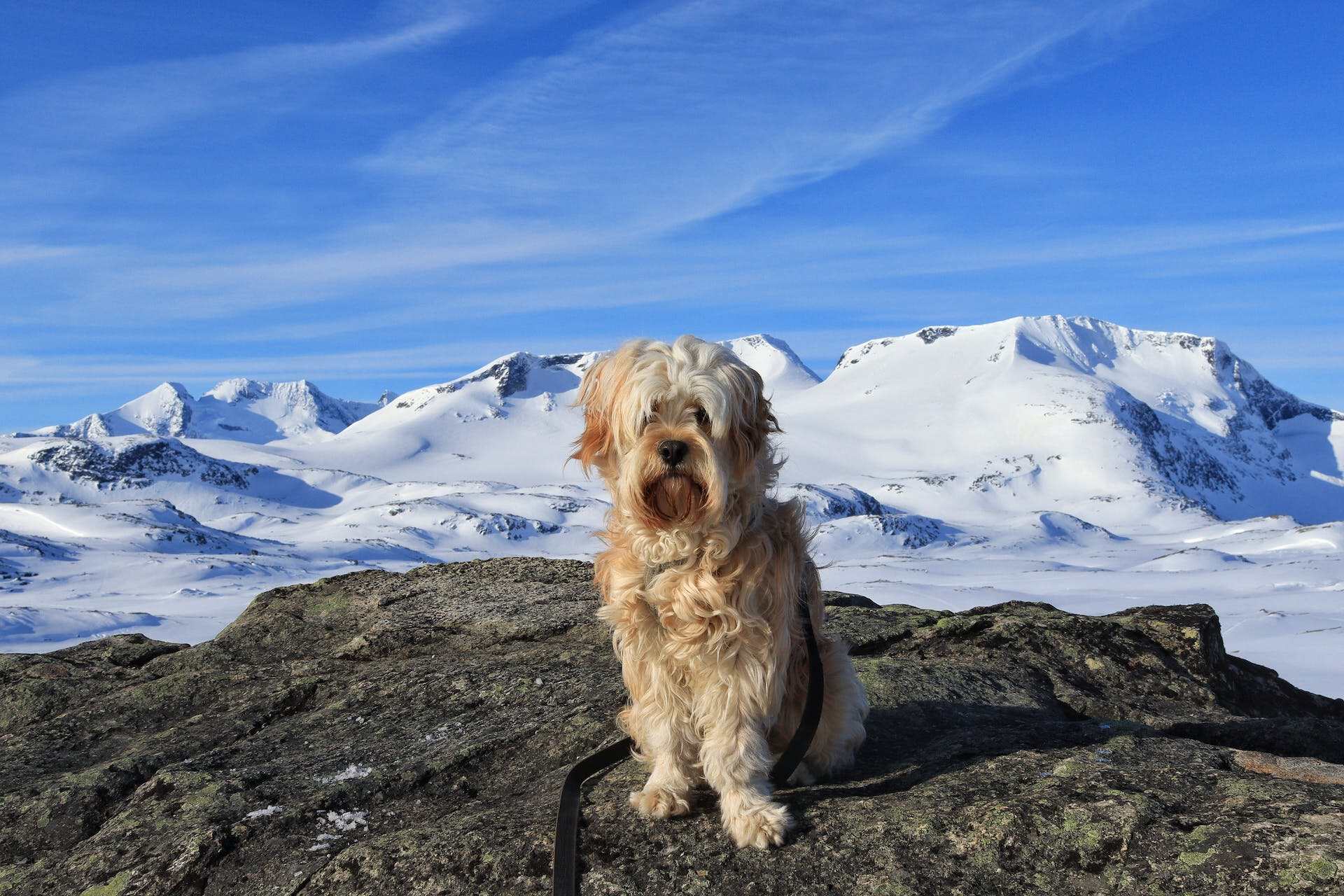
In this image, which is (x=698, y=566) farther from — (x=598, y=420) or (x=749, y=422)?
(x=598, y=420)

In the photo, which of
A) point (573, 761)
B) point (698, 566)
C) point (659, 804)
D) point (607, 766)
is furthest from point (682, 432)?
point (573, 761)

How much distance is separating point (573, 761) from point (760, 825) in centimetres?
187

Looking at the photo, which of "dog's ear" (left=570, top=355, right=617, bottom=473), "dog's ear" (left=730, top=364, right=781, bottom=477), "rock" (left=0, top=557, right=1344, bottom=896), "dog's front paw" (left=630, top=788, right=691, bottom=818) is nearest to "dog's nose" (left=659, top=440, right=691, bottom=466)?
"dog's ear" (left=730, top=364, right=781, bottom=477)

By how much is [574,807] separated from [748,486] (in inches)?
74.0

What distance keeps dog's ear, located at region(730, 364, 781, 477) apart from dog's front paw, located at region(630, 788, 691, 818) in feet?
5.75

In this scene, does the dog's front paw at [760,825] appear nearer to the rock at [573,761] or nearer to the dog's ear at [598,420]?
the rock at [573,761]

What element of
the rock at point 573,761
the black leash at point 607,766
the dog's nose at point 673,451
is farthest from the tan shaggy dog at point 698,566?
the rock at point 573,761

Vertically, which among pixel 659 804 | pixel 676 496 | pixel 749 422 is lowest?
pixel 659 804

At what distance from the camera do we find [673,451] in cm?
527

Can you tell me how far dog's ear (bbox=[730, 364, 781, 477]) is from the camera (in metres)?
5.43

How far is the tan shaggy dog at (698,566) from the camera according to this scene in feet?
17.4

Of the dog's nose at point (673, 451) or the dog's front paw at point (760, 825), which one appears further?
the dog's nose at point (673, 451)

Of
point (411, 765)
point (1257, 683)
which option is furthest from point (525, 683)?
point (1257, 683)

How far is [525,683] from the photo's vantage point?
7762mm
